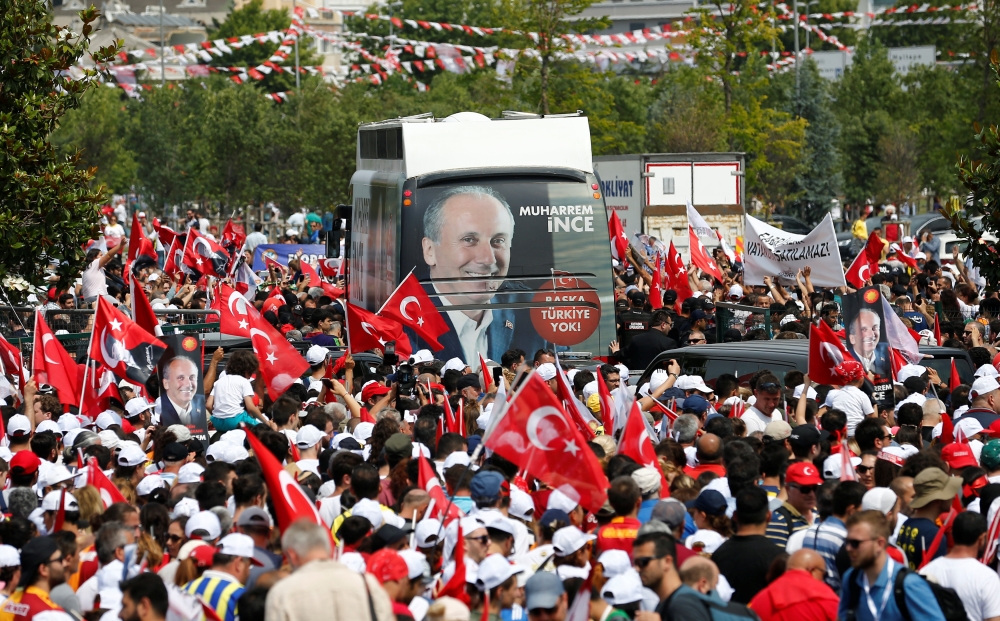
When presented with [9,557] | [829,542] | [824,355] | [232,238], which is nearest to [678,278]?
[232,238]

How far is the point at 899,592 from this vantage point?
5707mm

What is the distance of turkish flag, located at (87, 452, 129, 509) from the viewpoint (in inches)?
318

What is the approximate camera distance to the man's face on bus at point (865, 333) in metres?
12.1

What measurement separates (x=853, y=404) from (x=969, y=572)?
4601 mm

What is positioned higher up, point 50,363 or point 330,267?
point 50,363

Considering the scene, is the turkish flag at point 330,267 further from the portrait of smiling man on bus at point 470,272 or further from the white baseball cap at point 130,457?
the white baseball cap at point 130,457

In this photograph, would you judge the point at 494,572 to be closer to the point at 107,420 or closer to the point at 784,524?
the point at 784,524

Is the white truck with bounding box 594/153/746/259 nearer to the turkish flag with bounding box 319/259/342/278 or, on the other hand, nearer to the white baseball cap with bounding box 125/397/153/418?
the turkish flag with bounding box 319/259/342/278

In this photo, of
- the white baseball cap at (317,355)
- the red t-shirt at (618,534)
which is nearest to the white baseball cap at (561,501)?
the red t-shirt at (618,534)

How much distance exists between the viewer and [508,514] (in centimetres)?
745

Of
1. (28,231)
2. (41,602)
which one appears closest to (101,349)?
(28,231)

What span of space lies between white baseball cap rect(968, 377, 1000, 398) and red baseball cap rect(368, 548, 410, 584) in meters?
5.01

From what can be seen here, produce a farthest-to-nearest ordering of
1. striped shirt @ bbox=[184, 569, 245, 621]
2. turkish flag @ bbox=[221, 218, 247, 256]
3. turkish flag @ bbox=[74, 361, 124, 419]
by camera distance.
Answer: turkish flag @ bbox=[221, 218, 247, 256], turkish flag @ bbox=[74, 361, 124, 419], striped shirt @ bbox=[184, 569, 245, 621]

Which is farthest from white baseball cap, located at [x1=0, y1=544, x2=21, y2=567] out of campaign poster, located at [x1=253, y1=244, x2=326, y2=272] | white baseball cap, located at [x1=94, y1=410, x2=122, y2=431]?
campaign poster, located at [x1=253, y1=244, x2=326, y2=272]
